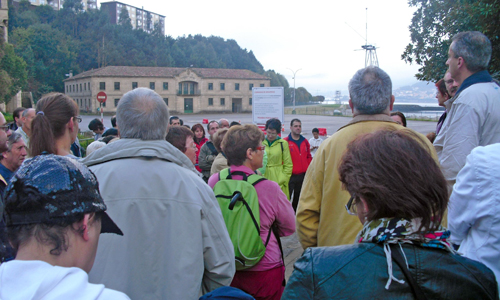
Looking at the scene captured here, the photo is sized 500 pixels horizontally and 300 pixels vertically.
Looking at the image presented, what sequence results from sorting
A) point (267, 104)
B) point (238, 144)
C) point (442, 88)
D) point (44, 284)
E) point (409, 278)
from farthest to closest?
point (267, 104) → point (442, 88) → point (238, 144) → point (409, 278) → point (44, 284)

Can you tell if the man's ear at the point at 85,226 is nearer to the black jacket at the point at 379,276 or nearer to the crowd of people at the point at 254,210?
the crowd of people at the point at 254,210

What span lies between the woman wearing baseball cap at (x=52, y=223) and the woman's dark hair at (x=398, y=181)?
889 millimetres

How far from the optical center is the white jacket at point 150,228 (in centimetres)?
199

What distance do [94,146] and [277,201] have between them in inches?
122

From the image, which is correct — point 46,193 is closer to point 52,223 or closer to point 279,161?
point 52,223

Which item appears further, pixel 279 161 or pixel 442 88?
pixel 279 161

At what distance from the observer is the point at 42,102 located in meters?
2.74

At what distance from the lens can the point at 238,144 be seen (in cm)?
318

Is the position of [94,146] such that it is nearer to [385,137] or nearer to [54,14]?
[385,137]

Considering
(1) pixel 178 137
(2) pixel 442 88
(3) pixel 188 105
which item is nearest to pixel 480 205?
(1) pixel 178 137

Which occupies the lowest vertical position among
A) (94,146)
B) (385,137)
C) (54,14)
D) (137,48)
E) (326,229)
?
(326,229)

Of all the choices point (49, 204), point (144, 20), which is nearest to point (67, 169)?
point (49, 204)

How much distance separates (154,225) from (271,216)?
115cm

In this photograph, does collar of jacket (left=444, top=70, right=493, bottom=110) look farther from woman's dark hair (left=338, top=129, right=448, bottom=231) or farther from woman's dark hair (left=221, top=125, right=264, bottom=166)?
woman's dark hair (left=338, top=129, right=448, bottom=231)
